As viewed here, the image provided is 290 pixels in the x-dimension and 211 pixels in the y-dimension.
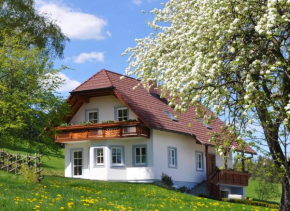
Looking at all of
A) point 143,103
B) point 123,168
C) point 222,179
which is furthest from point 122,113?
point 222,179

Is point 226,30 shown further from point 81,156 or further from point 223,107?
point 81,156

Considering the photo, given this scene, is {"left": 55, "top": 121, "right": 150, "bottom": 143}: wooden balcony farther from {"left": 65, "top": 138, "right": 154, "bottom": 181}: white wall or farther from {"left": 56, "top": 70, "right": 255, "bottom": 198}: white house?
{"left": 65, "top": 138, "right": 154, "bottom": 181}: white wall

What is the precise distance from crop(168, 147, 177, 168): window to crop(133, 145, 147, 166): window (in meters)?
2.28

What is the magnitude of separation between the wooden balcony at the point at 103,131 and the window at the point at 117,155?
5.26ft

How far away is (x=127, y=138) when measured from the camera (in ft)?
116

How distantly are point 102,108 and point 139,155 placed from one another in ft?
15.4

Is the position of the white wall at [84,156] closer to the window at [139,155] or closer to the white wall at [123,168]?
the white wall at [123,168]

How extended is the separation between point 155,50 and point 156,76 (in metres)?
1.08

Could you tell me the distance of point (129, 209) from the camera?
50.6 feet

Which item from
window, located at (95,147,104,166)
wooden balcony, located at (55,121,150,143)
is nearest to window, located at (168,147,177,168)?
wooden balcony, located at (55,121,150,143)

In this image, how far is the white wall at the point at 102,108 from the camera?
36.5m

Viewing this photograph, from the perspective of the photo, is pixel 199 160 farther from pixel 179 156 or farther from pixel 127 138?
pixel 127 138

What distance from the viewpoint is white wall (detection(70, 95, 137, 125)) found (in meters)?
36.5

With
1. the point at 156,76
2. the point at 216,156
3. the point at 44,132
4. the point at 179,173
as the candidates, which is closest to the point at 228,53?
the point at 156,76
